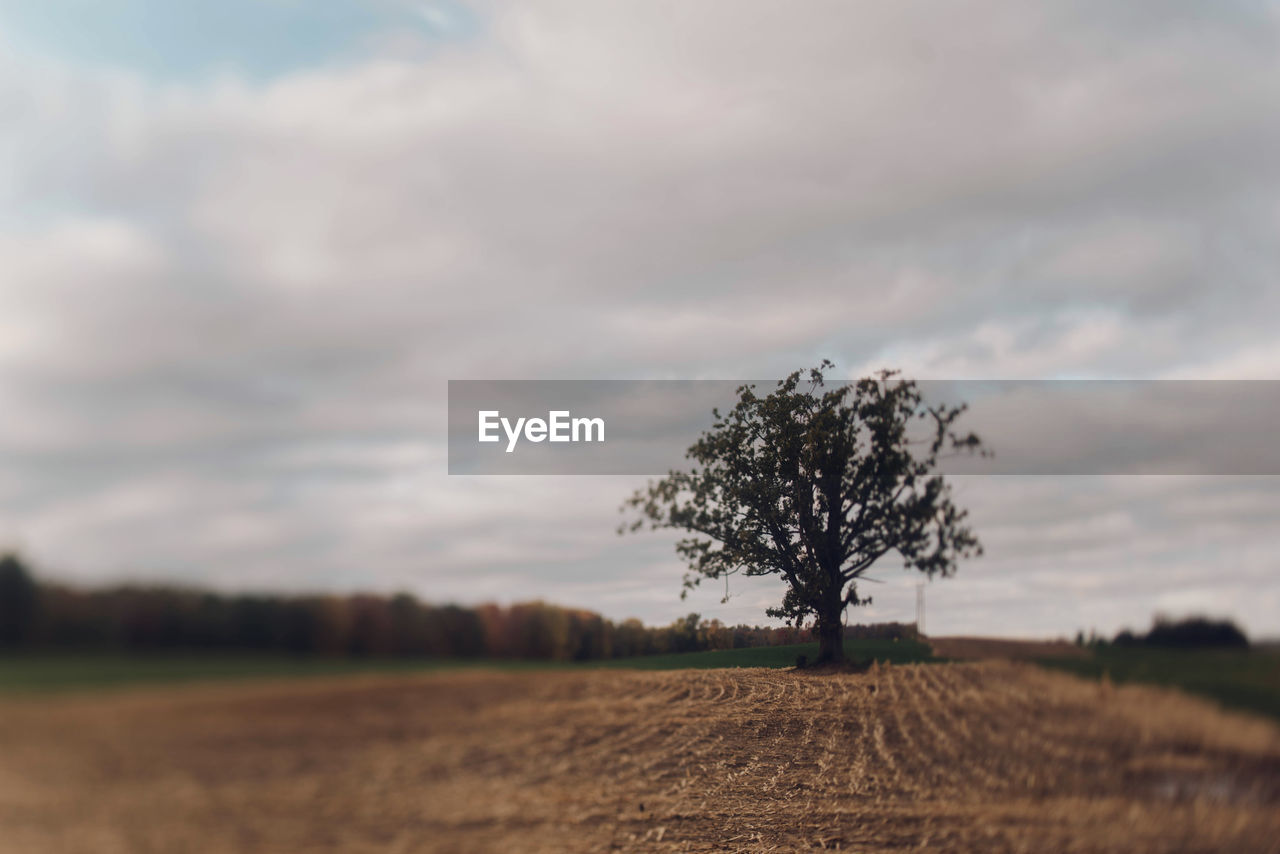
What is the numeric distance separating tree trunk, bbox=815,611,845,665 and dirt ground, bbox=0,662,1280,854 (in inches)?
6.5

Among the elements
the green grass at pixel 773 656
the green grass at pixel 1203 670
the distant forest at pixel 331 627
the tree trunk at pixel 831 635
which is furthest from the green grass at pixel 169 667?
the green grass at pixel 1203 670

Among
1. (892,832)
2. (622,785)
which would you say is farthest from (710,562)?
(892,832)

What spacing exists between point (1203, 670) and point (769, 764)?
217 centimetres

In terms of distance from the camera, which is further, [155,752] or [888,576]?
[888,576]

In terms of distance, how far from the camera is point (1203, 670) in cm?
413

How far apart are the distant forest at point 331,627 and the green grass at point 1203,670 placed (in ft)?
3.00

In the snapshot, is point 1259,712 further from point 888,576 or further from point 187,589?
point 187,589

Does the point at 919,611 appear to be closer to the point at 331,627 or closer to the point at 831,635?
the point at 831,635

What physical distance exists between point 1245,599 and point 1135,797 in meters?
1.19

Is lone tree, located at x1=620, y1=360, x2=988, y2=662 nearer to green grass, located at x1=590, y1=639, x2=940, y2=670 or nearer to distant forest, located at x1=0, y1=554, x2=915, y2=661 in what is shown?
green grass, located at x1=590, y1=639, x2=940, y2=670

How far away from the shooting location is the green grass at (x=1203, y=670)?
13.3ft

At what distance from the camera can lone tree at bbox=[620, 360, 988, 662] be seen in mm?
4305

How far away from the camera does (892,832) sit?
4.31m

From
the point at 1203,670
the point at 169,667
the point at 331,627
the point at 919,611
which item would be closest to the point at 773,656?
the point at 919,611
